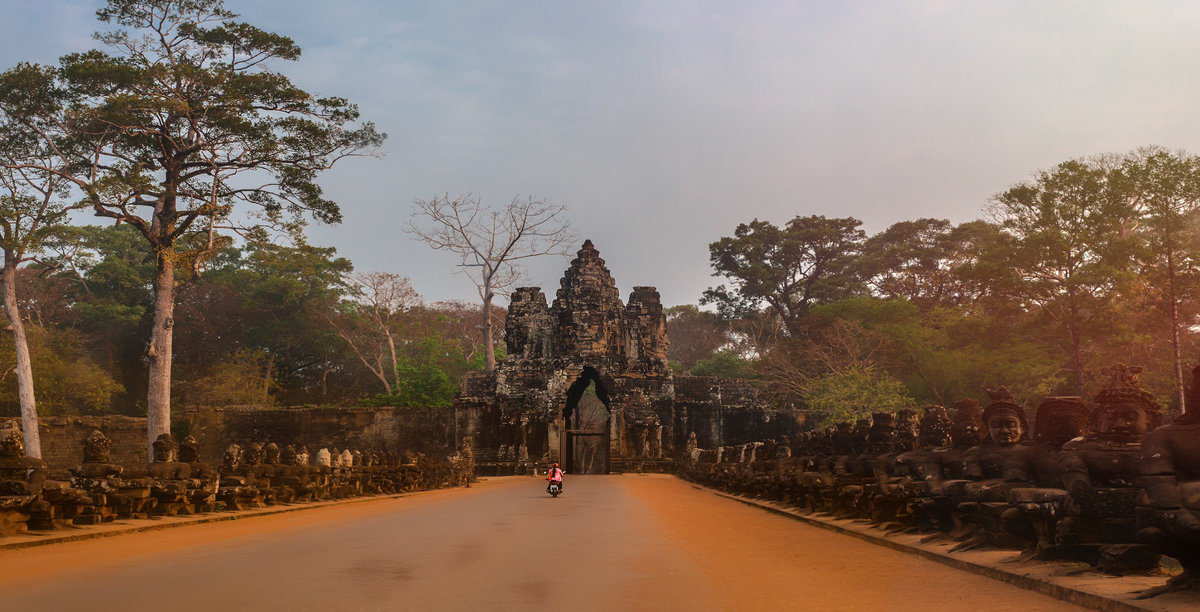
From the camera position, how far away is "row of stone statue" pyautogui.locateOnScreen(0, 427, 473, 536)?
36.0 ft

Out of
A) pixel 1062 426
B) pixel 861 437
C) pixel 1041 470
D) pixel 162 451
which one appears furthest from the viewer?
pixel 861 437

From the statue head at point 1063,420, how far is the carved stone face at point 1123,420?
1237mm

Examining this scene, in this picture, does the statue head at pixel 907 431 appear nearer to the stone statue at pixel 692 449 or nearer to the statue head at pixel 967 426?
the statue head at pixel 967 426

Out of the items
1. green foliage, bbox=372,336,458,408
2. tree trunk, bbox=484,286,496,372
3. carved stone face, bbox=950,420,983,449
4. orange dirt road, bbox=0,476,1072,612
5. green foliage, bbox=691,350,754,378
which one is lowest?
orange dirt road, bbox=0,476,1072,612

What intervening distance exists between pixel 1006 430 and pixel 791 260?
5575 centimetres

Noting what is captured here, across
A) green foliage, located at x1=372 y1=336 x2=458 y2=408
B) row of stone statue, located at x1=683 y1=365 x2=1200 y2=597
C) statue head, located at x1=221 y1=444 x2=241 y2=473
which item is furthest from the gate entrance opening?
row of stone statue, located at x1=683 y1=365 x2=1200 y2=597

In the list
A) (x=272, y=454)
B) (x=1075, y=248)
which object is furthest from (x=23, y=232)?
(x=1075, y=248)

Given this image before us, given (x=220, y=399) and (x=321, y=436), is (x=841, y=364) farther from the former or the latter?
(x=220, y=399)

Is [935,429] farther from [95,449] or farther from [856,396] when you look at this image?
[856,396]

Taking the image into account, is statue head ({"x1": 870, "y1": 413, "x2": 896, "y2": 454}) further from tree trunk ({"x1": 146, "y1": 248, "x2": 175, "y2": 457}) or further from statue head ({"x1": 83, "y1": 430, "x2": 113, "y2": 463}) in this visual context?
tree trunk ({"x1": 146, "y1": 248, "x2": 175, "y2": 457})

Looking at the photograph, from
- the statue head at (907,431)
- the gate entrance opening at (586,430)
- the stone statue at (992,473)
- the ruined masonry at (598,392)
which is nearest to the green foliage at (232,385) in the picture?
the ruined masonry at (598,392)

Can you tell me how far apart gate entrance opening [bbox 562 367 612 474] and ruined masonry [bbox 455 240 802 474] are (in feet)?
0.36

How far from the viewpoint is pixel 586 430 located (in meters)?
49.8

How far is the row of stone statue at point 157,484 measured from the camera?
1098 centimetres
